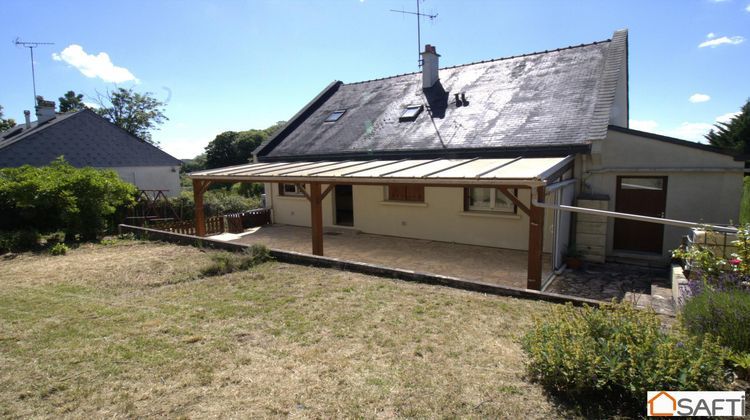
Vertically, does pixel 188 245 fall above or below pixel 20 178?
below

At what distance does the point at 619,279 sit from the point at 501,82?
7.49 m

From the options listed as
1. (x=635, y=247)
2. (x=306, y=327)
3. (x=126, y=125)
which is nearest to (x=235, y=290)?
(x=306, y=327)

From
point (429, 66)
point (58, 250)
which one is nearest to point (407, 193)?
point (429, 66)

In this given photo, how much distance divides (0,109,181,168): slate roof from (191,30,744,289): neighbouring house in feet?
38.5

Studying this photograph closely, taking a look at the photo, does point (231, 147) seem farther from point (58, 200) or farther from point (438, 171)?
point (438, 171)

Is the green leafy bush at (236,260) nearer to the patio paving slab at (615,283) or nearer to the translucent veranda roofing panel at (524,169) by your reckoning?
the translucent veranda roofing panel at (524,169)

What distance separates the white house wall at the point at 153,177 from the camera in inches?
864

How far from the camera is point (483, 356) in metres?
4.33

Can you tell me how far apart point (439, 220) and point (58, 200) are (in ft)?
39.1

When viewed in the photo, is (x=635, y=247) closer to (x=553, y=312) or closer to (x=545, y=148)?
(x=545, y=148)

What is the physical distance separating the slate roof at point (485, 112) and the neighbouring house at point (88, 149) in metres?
10.4

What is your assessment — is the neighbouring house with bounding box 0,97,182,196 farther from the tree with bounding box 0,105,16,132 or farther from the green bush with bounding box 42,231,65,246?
the tree with bounding box 0,105,16,132

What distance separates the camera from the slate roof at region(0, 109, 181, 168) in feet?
60.2

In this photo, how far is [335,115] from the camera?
53.2ft
